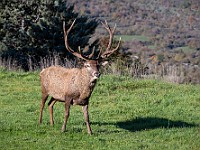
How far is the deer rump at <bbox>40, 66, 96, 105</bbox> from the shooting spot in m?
12.4

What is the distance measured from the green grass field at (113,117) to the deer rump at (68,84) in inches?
30.8

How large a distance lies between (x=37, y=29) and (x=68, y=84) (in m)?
25.2

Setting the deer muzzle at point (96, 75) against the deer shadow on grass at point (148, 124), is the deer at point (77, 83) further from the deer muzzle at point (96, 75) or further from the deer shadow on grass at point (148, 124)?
the deer shadow on grass at point (148, 124)

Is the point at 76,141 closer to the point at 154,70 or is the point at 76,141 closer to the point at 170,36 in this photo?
the point at 154,70

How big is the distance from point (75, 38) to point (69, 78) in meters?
24.4

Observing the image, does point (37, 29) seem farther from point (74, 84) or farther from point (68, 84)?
point (74, 84)

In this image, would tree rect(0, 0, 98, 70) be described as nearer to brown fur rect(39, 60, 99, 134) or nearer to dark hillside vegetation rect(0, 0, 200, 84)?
dark hillside vegetation rect(0, 0, 200, 84)

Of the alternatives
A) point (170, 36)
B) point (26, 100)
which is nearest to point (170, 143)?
point (26, 100)

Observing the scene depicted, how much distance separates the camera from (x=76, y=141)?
11516 millimetres

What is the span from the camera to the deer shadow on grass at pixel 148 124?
13.6m

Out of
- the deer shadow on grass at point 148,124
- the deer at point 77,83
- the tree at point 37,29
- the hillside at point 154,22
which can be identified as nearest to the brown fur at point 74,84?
the deer at point 77,83

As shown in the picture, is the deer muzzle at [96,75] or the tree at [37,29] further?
the tree at [37,29]

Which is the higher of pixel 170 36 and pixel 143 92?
pixel 143 92

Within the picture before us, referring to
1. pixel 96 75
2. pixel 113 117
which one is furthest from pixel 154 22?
pixel 96 75
